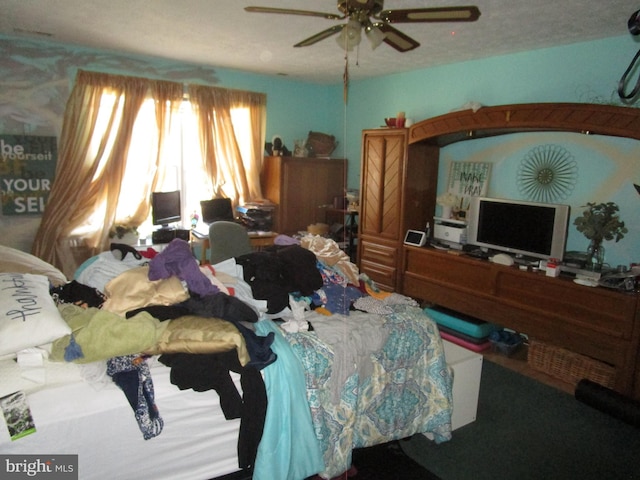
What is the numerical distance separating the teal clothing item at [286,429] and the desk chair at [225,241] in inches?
88.0

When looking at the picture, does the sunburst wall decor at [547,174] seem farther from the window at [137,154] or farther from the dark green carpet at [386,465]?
the window at [137,154]

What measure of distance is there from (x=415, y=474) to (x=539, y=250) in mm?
2238

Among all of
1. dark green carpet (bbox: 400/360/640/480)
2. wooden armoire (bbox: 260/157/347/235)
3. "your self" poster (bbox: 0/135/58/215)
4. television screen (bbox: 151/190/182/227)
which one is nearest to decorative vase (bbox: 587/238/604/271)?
dark green carpet (bbox: 400/360/640/480)

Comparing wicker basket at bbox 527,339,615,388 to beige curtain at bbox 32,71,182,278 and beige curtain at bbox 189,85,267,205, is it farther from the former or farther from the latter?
beige curtain at bbox 32,71,182,278

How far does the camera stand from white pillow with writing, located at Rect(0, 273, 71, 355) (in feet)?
5.35

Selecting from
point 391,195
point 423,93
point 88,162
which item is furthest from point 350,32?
point 88,162

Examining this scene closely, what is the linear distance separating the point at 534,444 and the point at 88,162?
4.67m

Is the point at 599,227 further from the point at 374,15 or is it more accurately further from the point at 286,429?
the point at 286,429

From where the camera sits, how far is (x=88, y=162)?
4504 millimetres

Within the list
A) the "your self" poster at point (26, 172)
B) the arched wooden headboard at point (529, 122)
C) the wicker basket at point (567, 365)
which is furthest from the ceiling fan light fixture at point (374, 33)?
the "your self" poster at point (26, 172)

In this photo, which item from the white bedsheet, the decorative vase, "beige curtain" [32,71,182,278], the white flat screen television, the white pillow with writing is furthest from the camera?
"beige curtain" [32,71,182,278]

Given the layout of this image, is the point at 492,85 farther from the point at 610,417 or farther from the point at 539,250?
the point at 610,417

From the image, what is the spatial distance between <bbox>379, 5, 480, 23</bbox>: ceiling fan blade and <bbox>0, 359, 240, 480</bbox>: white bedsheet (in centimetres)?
183

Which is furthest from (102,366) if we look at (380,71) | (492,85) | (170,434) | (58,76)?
(380,71)
